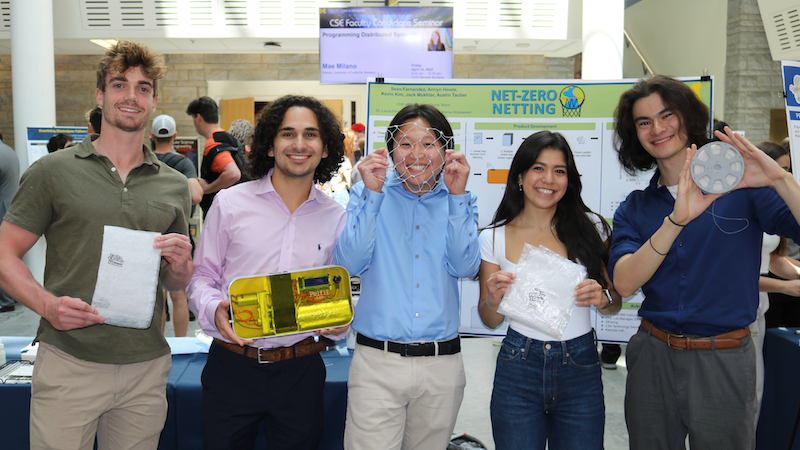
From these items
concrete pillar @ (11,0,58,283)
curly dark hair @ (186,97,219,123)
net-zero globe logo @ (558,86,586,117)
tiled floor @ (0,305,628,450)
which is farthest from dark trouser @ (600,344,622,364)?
concrete pillar @ (11,0,58,283)

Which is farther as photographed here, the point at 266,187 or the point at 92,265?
the point at 266,187

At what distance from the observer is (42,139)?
4742 millimetres

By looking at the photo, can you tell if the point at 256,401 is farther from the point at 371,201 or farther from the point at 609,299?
the point at 609,299

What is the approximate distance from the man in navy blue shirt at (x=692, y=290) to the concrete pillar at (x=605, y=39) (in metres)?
3.79

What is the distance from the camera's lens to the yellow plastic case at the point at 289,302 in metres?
1.65

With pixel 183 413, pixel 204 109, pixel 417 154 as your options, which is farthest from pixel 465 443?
pixel 204 109

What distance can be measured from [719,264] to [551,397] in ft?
2.20

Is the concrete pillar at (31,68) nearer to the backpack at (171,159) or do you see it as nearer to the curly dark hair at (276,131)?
the backpack at (171,159)

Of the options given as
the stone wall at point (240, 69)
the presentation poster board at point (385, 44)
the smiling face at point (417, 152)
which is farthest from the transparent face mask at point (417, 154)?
the stone wall at point (240, 69)

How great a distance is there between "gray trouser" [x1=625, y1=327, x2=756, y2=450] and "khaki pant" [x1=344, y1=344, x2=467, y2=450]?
62cm

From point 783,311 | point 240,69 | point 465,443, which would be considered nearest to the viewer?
point 465,443

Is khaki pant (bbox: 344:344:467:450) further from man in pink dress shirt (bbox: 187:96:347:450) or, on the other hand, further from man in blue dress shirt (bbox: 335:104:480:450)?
man in pink dress shirt (bbox: 187:96:347:450)

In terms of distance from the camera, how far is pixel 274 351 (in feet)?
5.80

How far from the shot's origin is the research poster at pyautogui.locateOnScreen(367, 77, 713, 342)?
2.67 m
